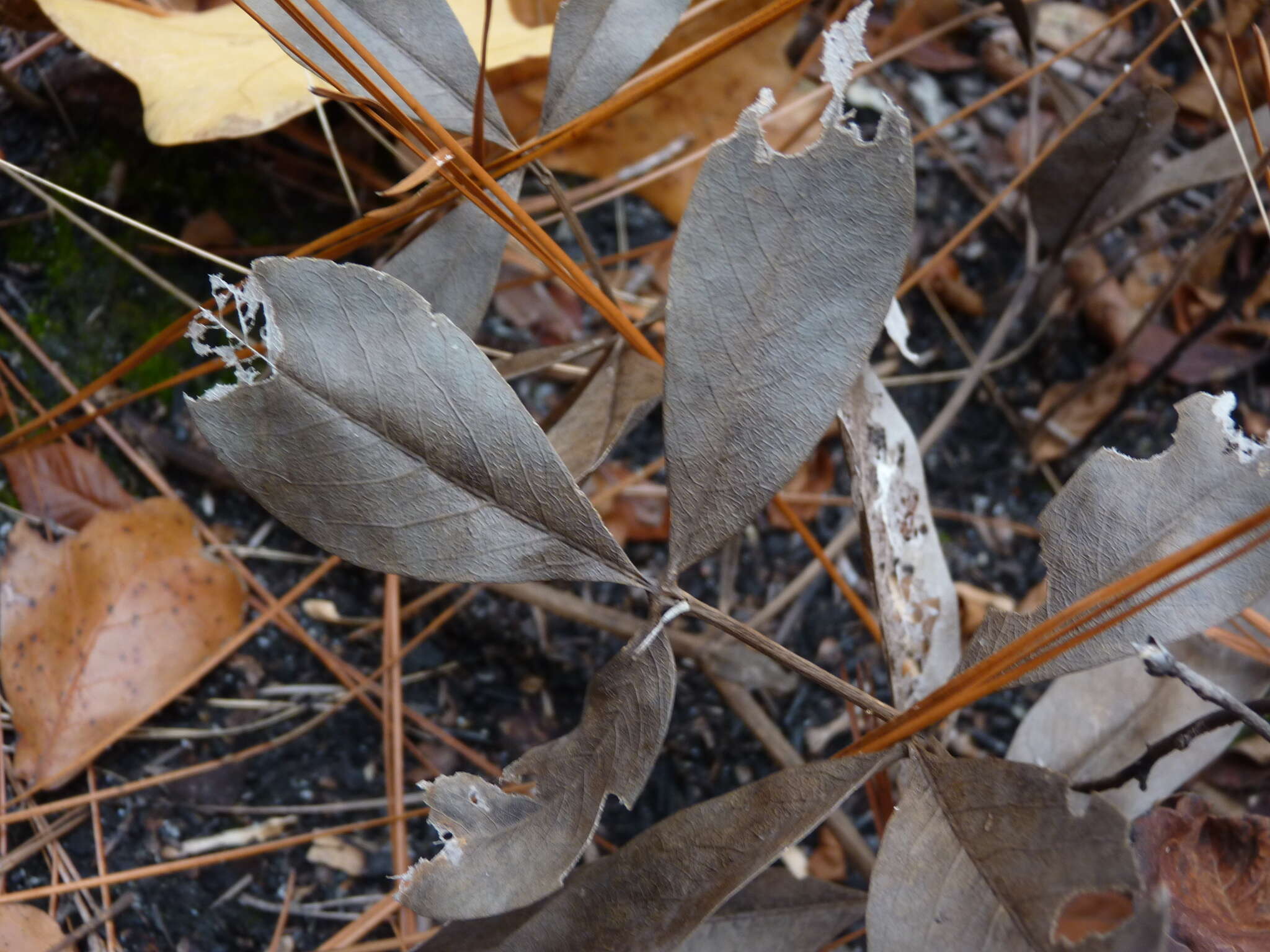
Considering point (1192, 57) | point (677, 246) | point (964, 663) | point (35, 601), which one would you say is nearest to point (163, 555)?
point (35, 601)

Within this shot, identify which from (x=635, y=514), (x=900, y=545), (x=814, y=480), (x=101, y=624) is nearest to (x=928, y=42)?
(x=814, y=480)

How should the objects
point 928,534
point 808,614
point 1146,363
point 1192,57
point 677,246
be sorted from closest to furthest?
point 677,246
point 928,534
point 808,614
point 1146,363
point 1192,57

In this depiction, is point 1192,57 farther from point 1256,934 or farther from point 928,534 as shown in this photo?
point 1256,934

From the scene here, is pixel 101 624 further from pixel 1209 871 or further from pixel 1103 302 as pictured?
pixel 1103 302

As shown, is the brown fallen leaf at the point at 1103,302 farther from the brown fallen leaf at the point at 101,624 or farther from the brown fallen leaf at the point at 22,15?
the brown fallen leaf at the point at 22,15

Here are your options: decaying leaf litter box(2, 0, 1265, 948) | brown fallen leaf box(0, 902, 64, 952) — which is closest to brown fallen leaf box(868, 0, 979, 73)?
decaying leaf litter box(2, 0, 1265, 948)

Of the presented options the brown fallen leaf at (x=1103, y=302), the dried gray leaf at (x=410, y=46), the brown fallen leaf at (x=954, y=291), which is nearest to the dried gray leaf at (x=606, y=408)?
the dried gray leaf at (x=410, y=46)
